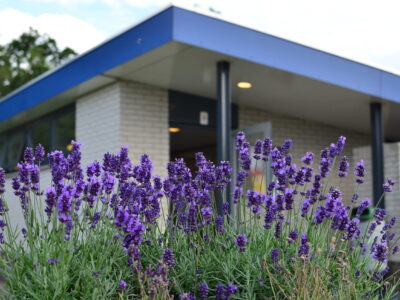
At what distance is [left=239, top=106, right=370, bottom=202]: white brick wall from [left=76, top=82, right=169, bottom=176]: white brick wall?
181 centimetres

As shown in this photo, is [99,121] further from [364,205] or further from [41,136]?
[364,205]

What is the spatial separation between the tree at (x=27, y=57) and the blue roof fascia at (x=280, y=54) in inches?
903

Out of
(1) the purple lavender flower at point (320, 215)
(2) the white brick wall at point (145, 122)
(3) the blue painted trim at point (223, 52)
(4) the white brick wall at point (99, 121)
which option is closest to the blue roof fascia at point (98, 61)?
(3) the blue painted trim at point (223, 52)

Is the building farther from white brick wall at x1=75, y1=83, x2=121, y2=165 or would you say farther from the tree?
the tree

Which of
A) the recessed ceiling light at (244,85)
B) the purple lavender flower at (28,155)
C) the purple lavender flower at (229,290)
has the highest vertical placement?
the recessed ceiling light at (244,85)

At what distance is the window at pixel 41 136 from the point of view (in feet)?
36.1

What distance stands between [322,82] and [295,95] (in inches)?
43.2

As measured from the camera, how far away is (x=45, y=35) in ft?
105

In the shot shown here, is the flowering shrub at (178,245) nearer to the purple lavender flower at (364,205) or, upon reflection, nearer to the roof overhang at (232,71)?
the purple lavender flower at (364,205)

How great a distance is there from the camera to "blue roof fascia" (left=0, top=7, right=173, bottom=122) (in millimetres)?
7570

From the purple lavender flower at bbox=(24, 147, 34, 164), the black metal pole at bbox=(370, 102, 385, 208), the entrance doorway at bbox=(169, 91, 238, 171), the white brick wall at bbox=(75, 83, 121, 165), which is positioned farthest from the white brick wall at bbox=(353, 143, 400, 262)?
the purple lavender flower at bbox=(24, 147, 34, 164)

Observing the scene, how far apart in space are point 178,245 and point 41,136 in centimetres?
900

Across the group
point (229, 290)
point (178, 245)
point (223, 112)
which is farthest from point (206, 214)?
point (223, 112)

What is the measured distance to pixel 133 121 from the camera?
30.7 ft
